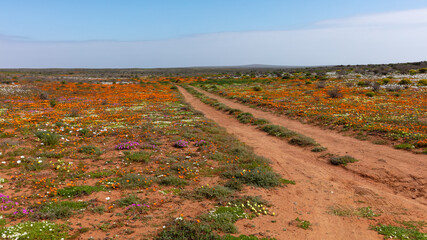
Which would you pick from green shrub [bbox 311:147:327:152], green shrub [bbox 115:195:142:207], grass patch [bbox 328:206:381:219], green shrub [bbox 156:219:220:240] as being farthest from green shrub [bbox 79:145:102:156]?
green shrub [bbox 311:147:327:152]

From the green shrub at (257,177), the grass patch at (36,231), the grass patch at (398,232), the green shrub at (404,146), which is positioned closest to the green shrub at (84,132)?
the grass patch at (36,231)

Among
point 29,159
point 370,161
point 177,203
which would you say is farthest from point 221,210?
point 29,159

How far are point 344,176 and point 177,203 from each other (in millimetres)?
6813

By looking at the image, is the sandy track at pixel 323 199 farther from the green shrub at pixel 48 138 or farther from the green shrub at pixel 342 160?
the green shrub at pixel 48 138

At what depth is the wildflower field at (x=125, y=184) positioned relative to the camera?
19.5 feet

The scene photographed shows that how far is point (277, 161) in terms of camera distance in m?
11.1

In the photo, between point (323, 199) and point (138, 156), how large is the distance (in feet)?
25.6

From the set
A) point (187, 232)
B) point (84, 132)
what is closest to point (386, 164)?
point (187, 232)

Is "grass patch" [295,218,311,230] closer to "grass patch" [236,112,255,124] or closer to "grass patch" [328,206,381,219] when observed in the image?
"grass patch" [328,206,381,219]

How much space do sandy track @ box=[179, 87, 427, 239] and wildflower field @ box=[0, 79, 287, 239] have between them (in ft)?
1.86

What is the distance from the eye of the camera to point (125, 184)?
8.20m

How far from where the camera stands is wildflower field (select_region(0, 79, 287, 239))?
5930 millimetres

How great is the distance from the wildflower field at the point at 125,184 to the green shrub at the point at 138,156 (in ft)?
0.15

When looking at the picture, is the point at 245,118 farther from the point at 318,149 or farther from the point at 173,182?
the point at 173,182
